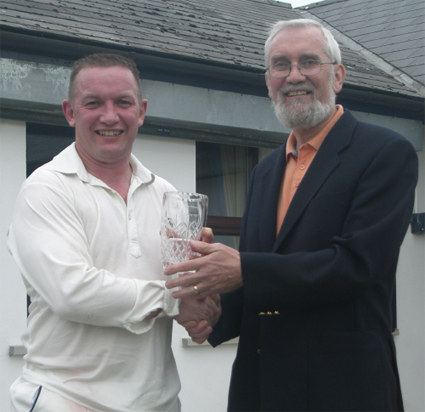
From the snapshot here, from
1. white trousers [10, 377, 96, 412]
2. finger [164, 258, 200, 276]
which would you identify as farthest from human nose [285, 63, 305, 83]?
white trousers [10, 377, 96, 412]

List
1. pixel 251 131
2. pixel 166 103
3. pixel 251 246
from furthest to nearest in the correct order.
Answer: pixel 251 131 < pixel 166 103 < pixel 251 246

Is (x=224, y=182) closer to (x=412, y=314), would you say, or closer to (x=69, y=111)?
(x=412, y=314)

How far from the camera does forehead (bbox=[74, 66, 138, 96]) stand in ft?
7.61

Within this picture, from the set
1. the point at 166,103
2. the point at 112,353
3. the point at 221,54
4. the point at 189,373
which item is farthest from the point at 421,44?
the point at 112,353

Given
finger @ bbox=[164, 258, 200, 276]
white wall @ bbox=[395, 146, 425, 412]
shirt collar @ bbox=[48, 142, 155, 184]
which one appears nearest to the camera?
finger @ bbox=[164, 258, 200, 276]

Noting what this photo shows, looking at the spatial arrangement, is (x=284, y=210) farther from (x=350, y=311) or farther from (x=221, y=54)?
(x=221, y=54)

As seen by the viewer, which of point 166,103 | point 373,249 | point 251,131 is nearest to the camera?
point 373,249

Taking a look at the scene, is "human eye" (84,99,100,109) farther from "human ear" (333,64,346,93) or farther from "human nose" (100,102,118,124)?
"human ear" (333,64,346,93)

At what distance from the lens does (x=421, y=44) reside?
307 inches

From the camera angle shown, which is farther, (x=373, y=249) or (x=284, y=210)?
(x=284, y=210)

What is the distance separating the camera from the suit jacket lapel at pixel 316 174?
2.27 m

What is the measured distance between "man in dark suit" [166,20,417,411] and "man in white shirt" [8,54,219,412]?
0.70ft

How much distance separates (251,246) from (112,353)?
2.45 feet

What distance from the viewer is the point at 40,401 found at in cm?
209
